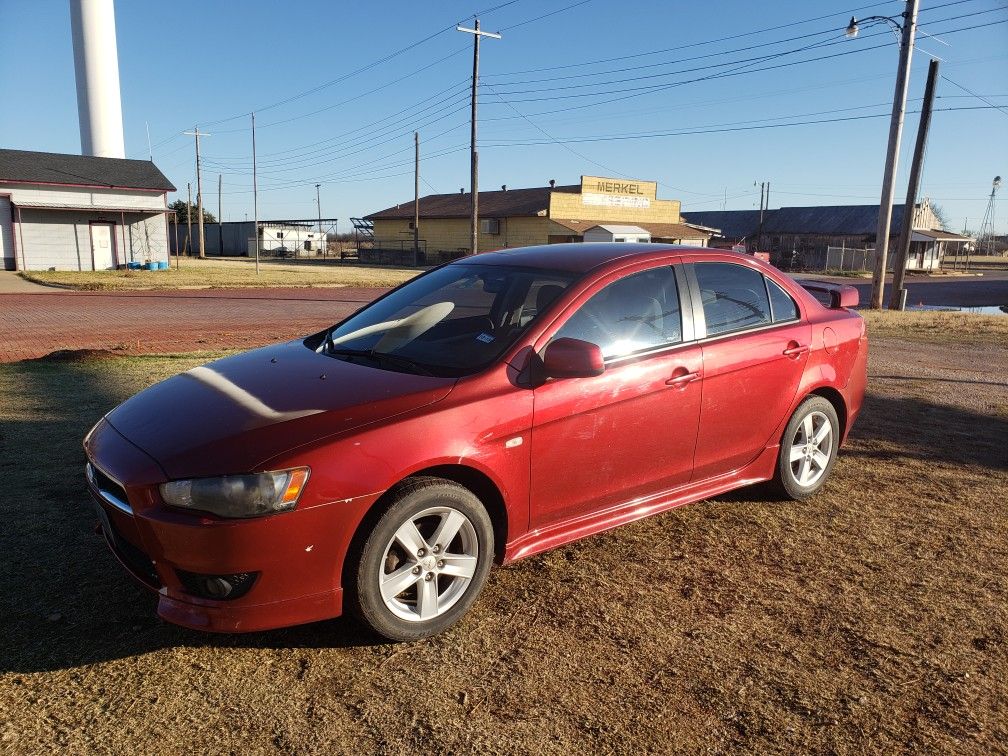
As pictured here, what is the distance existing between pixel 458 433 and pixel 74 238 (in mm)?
40084

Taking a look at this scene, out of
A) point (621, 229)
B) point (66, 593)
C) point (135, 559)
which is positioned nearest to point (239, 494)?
point (135, 559)

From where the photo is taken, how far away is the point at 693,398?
4086 mm

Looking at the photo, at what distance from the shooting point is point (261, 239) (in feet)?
213

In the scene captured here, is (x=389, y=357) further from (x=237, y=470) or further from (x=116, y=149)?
(x=116, y=149)

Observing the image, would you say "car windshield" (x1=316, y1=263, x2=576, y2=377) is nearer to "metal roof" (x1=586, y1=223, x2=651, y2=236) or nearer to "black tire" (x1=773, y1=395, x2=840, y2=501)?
"black tire" (x1=773, y1=395, x2=840, y2=501)

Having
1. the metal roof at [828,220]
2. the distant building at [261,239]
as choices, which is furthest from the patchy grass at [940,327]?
the distant building at [261,239]

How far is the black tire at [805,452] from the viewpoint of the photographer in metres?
4.73

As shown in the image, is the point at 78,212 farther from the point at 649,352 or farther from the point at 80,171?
the point at 649,352

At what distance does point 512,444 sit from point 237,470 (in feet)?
3.83

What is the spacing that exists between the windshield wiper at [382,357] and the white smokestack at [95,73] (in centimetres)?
5123

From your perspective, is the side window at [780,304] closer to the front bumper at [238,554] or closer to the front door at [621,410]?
the front door at [621,410]

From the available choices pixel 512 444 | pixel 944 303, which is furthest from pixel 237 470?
pixel 944 303

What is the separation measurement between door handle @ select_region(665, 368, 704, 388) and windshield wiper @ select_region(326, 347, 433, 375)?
1.30 meters

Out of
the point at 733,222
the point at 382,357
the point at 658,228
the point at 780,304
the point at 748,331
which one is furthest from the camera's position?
the point at 733,222
